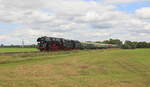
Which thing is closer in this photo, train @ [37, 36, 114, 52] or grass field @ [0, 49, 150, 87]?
grass field @ [0, 49, 150, 87]

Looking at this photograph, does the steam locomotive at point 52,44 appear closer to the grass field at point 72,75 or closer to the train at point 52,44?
the train at point 52,44

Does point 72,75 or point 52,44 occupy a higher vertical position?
point 52,44

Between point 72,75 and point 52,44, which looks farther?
point 52,44

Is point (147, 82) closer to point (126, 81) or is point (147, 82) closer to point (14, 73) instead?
point (126, 81)

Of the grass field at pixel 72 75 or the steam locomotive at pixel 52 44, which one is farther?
the steam locomotive at pixel 52 44

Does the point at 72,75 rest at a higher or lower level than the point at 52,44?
lower

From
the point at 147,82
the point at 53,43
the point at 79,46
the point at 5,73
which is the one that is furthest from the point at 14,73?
the point at 79,46

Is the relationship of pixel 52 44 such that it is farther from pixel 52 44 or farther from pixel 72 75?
pixel 72 75

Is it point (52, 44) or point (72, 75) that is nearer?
point (72, 75)

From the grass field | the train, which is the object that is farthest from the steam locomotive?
the grass field

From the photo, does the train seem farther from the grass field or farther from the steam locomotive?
the grass field

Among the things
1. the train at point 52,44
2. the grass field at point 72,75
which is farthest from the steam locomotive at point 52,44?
the grass field at point 72,75

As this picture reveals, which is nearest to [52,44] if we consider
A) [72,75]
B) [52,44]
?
[52,44]

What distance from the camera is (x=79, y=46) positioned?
243 ft
